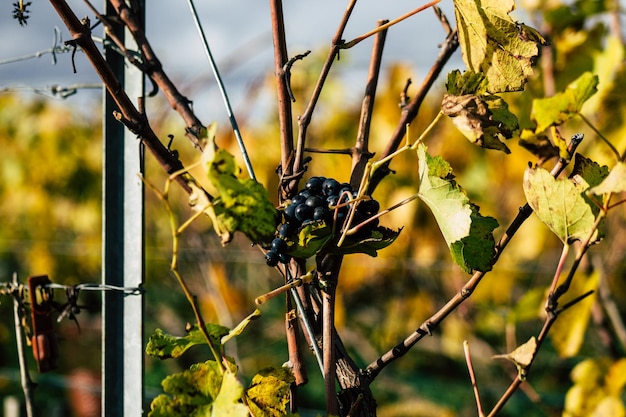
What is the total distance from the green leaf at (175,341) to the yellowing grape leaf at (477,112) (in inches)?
9.8

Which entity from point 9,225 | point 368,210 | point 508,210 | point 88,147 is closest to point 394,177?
point 508,210

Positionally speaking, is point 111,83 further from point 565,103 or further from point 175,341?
point 565,103

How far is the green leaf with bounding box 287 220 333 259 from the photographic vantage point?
528 millimetres

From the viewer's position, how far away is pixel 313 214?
54cm

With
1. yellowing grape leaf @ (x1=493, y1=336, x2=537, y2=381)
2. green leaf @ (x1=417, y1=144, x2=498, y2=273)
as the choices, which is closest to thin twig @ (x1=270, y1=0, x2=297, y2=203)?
green leaf @ (x1=417, y1=144, x2=498, y2=273)

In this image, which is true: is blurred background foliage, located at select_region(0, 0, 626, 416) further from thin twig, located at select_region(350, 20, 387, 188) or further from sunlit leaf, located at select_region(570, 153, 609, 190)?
sunlit leaf, located at select_region(570, 153, 609, 190)

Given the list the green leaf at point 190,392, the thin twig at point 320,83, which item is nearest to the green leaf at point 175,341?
the green leaf at point 190,392

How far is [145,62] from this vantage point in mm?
648

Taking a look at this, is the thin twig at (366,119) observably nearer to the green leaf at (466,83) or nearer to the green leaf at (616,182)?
the green leaf at (466,83)

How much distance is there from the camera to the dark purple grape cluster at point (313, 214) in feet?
1.78

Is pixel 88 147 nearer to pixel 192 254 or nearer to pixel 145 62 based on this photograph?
pixel 192 254

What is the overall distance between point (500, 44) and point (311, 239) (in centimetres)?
22

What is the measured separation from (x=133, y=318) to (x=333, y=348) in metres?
0.32

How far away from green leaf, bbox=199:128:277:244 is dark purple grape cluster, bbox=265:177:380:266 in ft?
0.24
